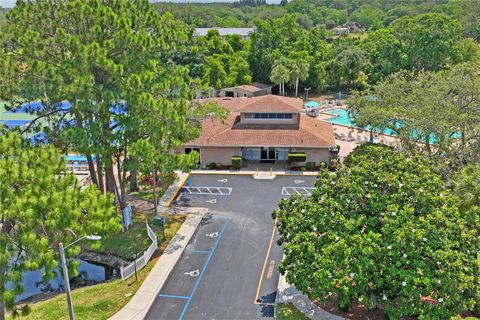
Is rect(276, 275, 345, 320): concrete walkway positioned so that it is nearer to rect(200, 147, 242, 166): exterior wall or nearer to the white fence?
the white fence

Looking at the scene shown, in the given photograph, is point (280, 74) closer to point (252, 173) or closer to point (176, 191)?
point (252, 173)

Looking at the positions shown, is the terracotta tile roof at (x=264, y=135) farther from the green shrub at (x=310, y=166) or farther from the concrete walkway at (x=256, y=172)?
the concrete walkway at (x=256, y=172)

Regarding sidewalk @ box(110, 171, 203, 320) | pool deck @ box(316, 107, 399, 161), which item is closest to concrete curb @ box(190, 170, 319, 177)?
sidewalk @ box(110, 171, 203, 320)

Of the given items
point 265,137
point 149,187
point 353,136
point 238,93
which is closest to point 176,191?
point 149,187

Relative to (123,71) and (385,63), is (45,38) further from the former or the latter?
(385,63)

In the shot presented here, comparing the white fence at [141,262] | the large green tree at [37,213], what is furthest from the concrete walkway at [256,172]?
the large green tree at [37,213]
